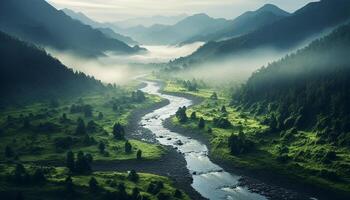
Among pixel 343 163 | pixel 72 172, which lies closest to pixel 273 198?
pixel 343 163

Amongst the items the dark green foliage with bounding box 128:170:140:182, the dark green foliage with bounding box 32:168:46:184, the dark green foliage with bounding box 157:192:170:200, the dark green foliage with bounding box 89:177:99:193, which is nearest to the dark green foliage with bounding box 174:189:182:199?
the dark green foliage with bounding box 157:192:170:200

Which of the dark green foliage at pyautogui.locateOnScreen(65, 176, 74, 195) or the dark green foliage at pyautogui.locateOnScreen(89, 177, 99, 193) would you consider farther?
the dark green foliage at pyautogui.locateOnScreen(89, 177, 99, 193)

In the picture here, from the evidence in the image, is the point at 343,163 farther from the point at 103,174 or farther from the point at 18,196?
the point at 18,196

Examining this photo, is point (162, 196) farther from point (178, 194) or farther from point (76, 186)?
point (76, 186)

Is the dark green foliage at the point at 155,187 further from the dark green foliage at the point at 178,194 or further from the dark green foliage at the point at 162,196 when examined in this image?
the dark green foliage at the point at 178,194

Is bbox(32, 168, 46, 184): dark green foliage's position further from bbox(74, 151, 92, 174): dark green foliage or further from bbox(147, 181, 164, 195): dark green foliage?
bbox(147, 181, 164, 195): dark green foliage

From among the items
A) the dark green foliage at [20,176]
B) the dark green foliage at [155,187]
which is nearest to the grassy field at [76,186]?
the dark green foliage at [155,187]
